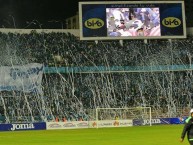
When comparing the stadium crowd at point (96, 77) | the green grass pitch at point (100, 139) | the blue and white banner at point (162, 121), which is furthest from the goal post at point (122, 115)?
the green grass pitch at point (100, 139)

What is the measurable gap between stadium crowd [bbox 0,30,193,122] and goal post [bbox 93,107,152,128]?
7.87 feet

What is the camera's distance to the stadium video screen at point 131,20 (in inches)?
2480

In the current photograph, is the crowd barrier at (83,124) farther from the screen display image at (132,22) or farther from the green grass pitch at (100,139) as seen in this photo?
the screen display image at (132,22)

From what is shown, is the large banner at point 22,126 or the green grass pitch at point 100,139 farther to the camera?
the large banner at point 22,126

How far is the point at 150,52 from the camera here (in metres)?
67.6

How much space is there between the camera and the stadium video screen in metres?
63.0

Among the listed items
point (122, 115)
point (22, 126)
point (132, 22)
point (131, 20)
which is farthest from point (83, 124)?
point (131, 20)

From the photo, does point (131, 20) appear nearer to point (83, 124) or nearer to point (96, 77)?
point (96, 77)

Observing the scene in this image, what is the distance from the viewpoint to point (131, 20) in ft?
211

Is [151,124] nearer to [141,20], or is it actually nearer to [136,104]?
[136,104]

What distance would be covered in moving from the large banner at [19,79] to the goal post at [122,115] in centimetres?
1041

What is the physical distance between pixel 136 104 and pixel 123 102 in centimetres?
172

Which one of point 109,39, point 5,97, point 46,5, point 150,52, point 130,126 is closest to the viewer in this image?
point 130,126

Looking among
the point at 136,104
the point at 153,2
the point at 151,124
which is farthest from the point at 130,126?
the point at 153,2
